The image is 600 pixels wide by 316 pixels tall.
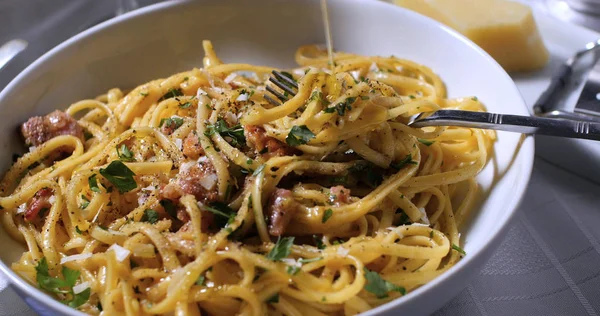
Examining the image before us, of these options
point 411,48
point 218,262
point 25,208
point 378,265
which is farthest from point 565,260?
point 25,208

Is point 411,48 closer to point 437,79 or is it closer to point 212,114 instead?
point 437,79

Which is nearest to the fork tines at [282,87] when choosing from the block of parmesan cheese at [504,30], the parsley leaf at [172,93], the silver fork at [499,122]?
the silver fork at [499,122]

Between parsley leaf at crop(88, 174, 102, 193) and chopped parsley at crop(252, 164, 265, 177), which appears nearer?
chopped parsley at crop(252, 164, 265, 177)

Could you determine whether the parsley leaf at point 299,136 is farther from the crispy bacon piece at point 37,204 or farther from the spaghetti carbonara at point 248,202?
the crispy bacon piece at point 37,204

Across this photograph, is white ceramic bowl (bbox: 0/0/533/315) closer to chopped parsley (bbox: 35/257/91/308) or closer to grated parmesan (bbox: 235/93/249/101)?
chopped parsley (bbox: 35/257/91/308)

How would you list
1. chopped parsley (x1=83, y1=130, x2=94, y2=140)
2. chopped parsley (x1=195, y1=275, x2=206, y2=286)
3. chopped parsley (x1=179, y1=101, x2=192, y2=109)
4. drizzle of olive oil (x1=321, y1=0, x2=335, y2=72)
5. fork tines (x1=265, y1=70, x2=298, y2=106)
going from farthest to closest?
1. drizzle of olive oil (x1=321, y1=0, x2=335, y2=72)
2. chopped parsley (x1=83, y1=130, x2=94, y2=140)
3. chopped parsley (x1=179, y1=101, x2=192, y2=109)
4. fork tines (x1=265, y1=70, x2=298, y2=106)
5. chopped parsley (x1=195, y1=275, x2=206, y2=286)

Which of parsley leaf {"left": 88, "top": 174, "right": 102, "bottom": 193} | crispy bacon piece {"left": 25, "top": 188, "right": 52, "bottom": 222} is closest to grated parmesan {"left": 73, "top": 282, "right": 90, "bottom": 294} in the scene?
parsley leaf {"left": 88, "top": 174, "right": 102, "bottom": 193}

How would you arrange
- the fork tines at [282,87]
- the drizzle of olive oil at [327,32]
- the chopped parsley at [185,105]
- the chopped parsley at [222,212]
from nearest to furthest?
the chopped parsley at [222,212], the fork tines at [282,87], the chopped parsley at [185,105], the drizzle of olive oil at [327,32]
